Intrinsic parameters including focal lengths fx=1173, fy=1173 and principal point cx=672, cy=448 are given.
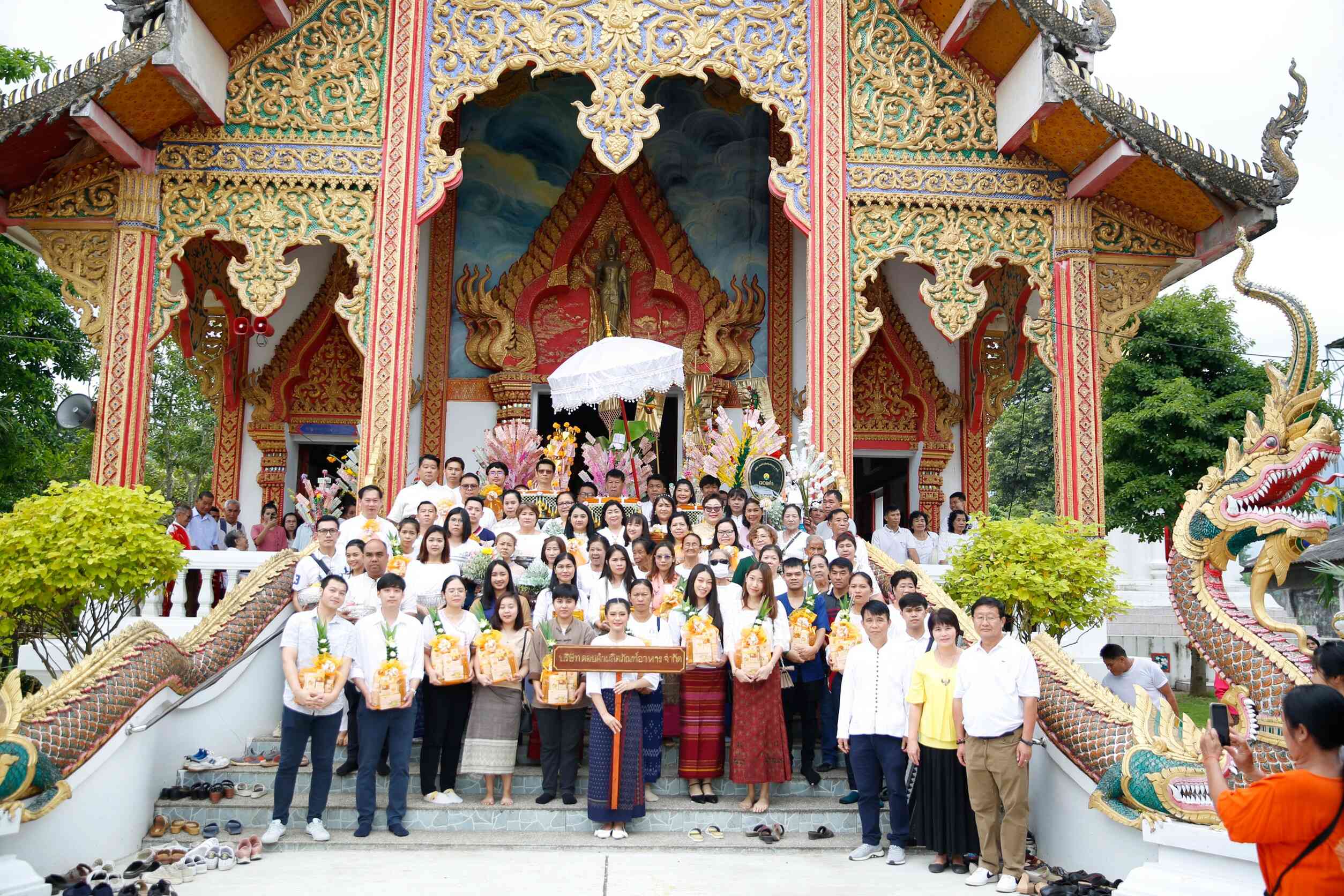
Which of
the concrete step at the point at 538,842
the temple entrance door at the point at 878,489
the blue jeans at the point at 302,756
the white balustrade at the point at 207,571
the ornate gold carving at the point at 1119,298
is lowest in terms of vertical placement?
the concrete step at the point at 538,842

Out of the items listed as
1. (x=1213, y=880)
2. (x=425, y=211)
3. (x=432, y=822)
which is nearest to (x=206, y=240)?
(x=425, y=211)

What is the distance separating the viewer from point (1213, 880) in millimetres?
4641

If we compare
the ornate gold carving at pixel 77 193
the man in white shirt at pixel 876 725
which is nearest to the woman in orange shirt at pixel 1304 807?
the man in white shirt at pixel 876 725

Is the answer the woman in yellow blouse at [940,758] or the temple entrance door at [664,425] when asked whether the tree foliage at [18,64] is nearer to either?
the temple entrance door at [664,425]

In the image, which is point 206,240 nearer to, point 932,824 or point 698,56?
point 698,56

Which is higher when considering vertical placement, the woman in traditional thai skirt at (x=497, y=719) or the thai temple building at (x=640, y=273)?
the thai temple building at (x=640, y=273)

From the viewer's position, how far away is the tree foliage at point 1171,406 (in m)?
14.9

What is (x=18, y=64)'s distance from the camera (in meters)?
14.0

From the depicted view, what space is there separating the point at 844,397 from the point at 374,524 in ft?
14.1

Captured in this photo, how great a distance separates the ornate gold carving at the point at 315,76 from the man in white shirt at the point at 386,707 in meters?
5.74

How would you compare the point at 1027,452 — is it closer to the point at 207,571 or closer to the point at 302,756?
the point at 207,571

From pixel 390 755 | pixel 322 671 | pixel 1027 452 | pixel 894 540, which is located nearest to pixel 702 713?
pixel 390 755

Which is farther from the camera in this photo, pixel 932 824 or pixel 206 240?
pixel 206 240

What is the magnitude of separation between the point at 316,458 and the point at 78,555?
6.46 m
